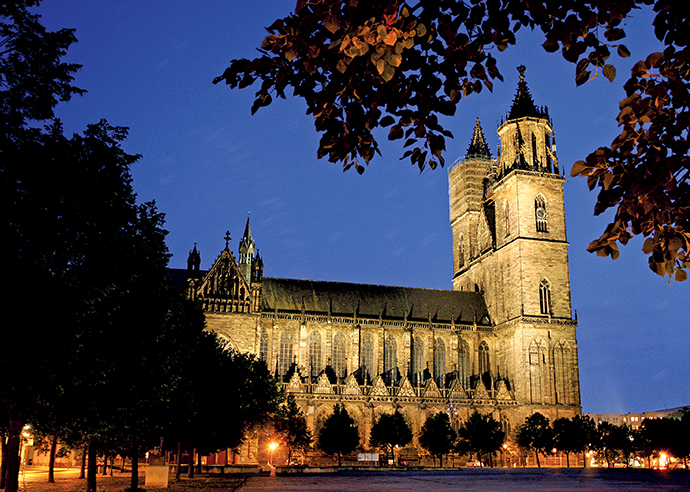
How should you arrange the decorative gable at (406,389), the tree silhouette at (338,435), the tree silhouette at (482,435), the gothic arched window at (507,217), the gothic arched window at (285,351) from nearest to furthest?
the tree silhouette at (338,435) < the tree silhouette at (482,435) < the decorative gable at (406,389) < the gothic arched window at (285,351) < the gothic arched window at (507,217)

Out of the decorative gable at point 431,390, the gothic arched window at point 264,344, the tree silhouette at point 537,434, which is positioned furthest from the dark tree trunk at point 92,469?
the decorative gable at point 431,390

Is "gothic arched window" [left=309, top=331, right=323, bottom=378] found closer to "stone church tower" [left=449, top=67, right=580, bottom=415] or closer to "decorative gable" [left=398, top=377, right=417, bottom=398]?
"decorative gable" [left=398, top=377, right=417, bottom=398]

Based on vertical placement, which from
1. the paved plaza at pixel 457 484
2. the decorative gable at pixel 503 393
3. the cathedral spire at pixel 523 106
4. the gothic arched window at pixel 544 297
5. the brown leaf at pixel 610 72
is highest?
the cathedral spire at pixel 523 106

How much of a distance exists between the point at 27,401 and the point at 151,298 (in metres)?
9.65

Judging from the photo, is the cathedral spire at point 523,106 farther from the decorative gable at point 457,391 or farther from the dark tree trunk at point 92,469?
the dark tree trunk at point 92,469

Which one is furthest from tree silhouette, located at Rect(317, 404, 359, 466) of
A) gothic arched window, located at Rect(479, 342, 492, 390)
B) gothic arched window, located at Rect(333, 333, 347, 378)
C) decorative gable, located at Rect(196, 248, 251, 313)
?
gothic arched window, located at Rect(479, 342, 492, 390)

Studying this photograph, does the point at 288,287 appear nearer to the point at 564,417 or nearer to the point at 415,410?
the point at 415,410

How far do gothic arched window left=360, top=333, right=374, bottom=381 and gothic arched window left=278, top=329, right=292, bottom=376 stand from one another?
9.10 m

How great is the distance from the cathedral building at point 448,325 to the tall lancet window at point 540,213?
0.13 meters

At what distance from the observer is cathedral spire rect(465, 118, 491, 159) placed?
109 m

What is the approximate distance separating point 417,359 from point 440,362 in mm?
3208

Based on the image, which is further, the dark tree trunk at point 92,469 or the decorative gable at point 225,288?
the decorative gable at point 225,288

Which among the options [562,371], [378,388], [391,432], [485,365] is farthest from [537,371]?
[391,432]

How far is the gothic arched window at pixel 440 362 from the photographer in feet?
284
